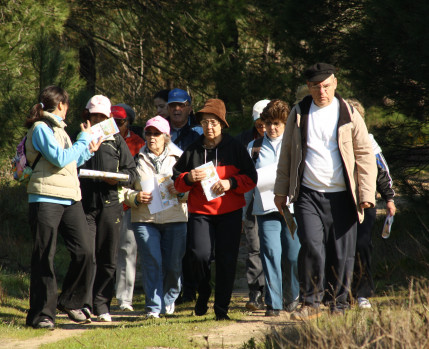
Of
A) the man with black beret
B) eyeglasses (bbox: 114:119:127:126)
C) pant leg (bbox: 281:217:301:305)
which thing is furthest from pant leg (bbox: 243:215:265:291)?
eyeglasses (bbox: 114:119:127:126)

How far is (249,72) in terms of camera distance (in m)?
11.3

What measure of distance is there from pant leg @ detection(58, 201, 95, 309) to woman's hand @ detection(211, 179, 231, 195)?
1221 millimetres

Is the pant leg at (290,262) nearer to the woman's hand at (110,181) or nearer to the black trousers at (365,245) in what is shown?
the black trousers at (365,245)

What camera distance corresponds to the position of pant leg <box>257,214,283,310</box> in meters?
6.66

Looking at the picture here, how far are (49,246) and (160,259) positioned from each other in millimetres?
1165

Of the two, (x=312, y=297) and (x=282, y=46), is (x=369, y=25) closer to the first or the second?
(x=282, y=46)

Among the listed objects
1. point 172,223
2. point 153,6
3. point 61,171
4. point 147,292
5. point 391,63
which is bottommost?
point 147,292

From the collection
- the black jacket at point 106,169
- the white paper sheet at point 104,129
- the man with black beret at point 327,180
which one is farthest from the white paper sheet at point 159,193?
the man with black beret at point 327,180

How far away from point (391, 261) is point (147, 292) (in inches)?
138

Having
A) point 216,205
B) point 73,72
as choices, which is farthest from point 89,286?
point 73,72

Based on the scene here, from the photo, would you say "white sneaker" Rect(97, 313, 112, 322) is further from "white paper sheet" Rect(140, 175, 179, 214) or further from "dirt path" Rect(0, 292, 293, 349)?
"white paper sheet" Rect(140, 175, 179, 214)

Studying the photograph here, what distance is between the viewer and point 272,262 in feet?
21.9

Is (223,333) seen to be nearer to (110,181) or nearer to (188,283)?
(110,181)

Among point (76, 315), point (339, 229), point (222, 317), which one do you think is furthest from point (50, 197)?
point (339, 229)
